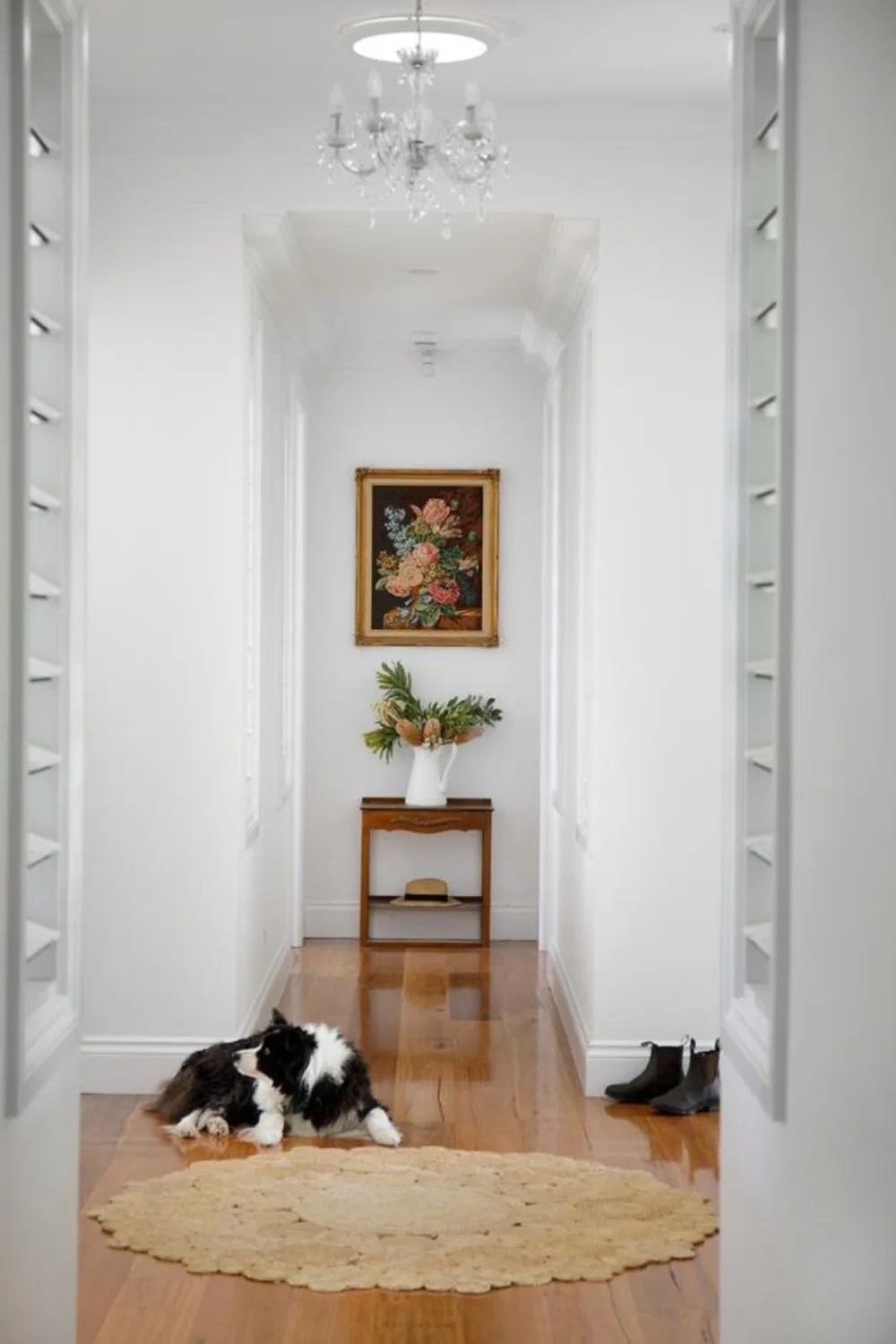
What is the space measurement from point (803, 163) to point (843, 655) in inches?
26.3

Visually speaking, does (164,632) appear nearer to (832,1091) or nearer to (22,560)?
(22,560)

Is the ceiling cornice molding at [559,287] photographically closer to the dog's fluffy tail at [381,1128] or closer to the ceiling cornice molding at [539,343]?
the ceiling cornice molding at [539,343]

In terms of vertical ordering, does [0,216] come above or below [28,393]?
above

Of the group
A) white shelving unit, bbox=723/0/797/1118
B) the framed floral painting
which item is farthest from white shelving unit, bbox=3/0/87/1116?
the framed floral painting

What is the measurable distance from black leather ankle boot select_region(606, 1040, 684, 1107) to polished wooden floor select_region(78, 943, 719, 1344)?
64mm

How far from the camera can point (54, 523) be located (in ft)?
8.40

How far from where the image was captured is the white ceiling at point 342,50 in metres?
4.15

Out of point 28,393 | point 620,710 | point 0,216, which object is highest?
point 0,216

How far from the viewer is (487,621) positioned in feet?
27.2

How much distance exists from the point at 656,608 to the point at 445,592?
3124 mm

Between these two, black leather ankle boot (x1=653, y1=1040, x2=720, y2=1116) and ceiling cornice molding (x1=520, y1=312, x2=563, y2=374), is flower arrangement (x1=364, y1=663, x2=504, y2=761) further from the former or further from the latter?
black leather ankle boot (x1=653, y1=1040, x2=720, y2=1116)

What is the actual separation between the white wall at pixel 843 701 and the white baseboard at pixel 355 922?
599 cm

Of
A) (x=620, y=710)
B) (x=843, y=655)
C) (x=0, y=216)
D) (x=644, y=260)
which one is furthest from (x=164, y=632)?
(x=843, y=655)

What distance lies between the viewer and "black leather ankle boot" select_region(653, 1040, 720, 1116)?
16.6 feet
